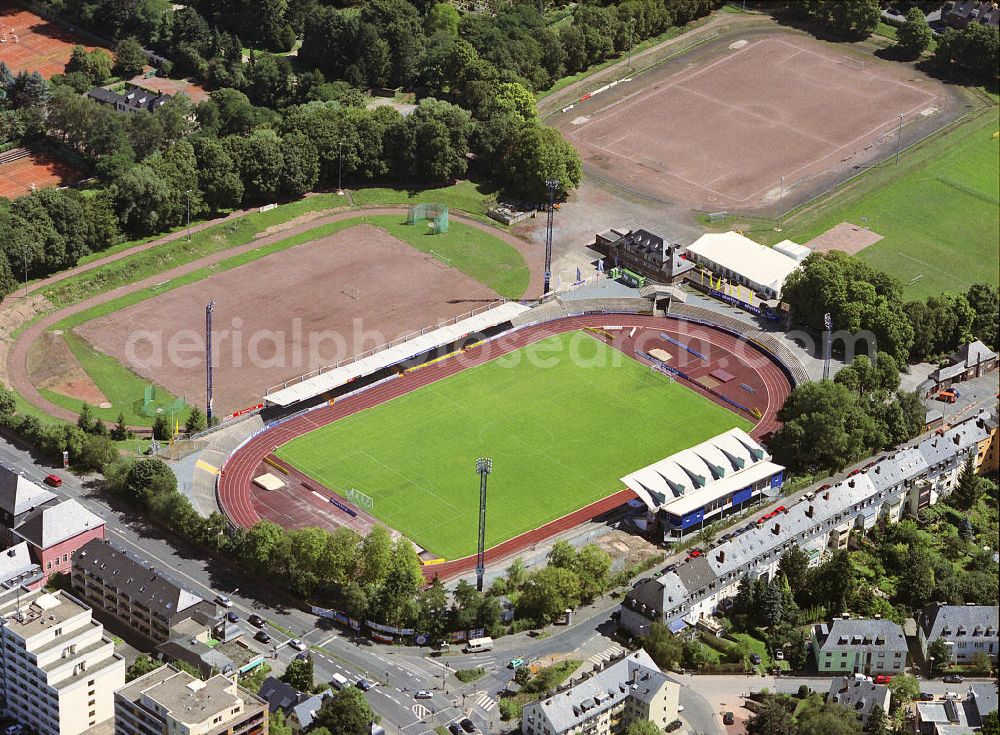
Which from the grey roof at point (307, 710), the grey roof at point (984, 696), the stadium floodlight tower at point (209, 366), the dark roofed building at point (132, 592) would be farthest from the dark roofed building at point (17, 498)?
the grey roof at point (984, 696)

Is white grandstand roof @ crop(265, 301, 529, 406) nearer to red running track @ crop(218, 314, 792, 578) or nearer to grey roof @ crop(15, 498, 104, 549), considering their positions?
red running track @ crop(218, 314, 792, 578)

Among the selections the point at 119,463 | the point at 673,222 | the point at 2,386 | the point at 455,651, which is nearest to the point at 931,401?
the point at 673,222

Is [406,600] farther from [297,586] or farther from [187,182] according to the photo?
[187,182]

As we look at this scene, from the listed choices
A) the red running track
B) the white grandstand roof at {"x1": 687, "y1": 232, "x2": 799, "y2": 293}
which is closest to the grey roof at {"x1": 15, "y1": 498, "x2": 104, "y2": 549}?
the red running track

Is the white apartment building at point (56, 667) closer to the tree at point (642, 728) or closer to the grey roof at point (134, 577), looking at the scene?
the grey roof at point (134, 577)

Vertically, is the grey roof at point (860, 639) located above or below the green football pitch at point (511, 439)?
above

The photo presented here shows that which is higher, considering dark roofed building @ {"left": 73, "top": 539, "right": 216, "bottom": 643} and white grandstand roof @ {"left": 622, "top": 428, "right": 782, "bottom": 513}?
white grandstand roof @ {"left": 622, "top": 428, "right": 782, "bottom": 513}
